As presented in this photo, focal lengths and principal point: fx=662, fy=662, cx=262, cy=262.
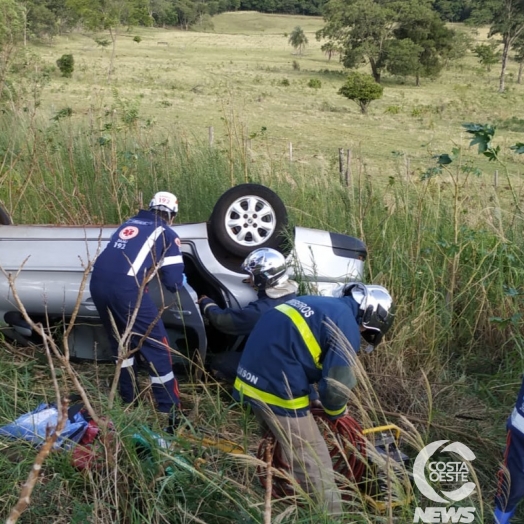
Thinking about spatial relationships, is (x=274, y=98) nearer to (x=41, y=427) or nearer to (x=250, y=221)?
(x=250, y=221)

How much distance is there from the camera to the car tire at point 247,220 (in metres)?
5.02

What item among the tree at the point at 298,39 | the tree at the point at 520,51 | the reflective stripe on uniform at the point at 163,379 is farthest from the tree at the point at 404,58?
the reflective stripe on uniform at the point at 163,379

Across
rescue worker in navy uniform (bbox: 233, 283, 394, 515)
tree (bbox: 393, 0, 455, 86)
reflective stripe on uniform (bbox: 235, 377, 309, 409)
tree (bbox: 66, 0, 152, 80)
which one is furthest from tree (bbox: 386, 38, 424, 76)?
reflective stripe on uniform (bbox: 235, 377, 309, 409)

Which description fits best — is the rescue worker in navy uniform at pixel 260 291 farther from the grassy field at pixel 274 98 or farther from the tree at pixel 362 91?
the tree at pixel 362 91

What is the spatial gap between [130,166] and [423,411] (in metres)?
4.48

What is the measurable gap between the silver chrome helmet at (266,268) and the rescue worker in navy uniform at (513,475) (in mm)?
1624

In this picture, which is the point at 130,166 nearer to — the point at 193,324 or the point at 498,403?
the point at 193,324

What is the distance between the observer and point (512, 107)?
3875 centimetres

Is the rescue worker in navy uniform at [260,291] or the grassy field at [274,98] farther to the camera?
the grassy field at [274,98]

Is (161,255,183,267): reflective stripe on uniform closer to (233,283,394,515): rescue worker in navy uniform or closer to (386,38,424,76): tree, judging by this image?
(233,283,394,515): rescue worker in navy uniform

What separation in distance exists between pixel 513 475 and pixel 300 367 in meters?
1.18

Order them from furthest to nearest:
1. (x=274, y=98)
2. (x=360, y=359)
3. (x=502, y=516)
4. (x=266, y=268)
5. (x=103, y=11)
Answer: (x=103, y=11) < (x=274, y=98) < (x=360, y=359) < (x=266, y=268) < (x=502, y=516)

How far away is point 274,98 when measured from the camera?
37094 millimetres

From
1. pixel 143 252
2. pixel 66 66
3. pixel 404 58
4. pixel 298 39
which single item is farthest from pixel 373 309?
pixel 298 39
